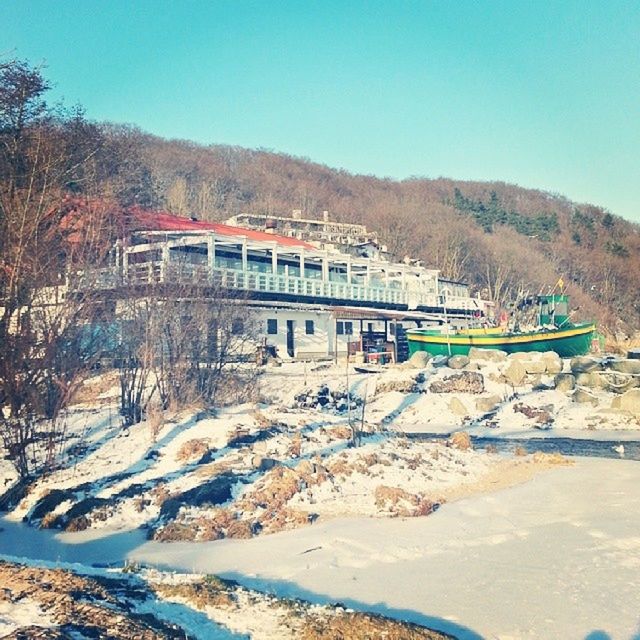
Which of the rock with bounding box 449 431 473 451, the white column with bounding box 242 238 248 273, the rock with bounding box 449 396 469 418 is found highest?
the white column with bounding box 242 238 248 273

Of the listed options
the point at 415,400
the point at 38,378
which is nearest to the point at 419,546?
the point at 38,378

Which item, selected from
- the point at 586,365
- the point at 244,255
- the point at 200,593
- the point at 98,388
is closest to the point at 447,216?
the point at 244,255

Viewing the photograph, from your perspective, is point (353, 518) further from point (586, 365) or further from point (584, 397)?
point (586, 365)

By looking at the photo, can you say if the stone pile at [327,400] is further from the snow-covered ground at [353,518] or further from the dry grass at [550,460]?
the dry grass at [550,460]

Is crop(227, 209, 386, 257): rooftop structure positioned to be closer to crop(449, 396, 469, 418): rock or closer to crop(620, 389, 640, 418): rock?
crop(449, 396, 469, 418): rock

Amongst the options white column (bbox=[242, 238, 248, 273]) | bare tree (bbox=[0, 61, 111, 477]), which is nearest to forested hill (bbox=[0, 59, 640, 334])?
bare tree (bbox=[0, 61, 111, 477])
